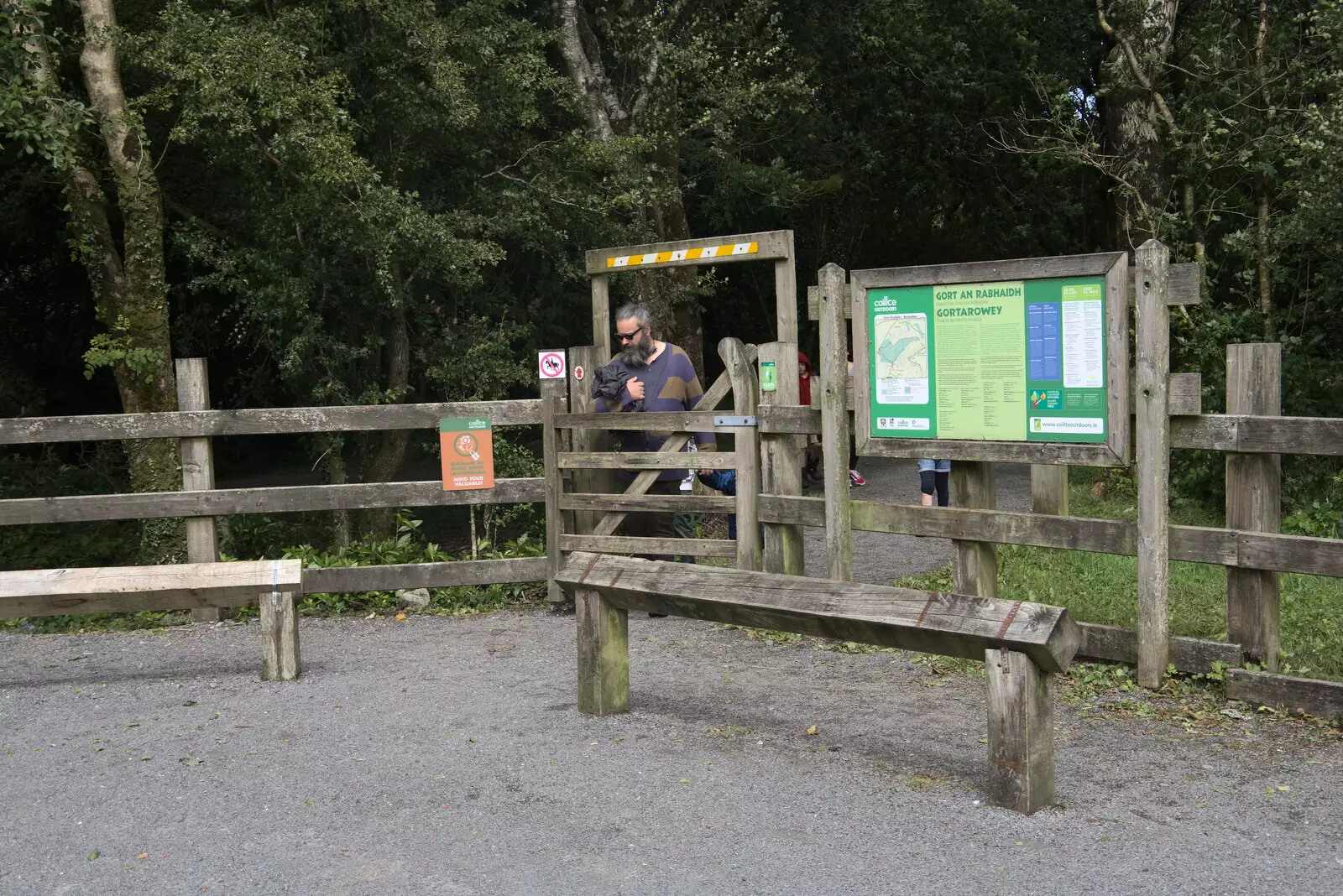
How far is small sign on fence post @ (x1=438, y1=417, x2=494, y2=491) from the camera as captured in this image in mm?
8930

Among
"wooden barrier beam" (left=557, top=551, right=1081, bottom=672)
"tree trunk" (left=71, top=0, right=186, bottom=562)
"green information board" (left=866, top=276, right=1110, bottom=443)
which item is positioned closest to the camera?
"wooden barrier beam" (left=557, top=551, right=1081, bottom=672)

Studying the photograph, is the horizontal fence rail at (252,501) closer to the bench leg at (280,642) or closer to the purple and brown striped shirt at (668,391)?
the purple and brown striped shirt at (668,391)

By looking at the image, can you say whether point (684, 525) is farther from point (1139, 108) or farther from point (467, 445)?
point (1139, 108)

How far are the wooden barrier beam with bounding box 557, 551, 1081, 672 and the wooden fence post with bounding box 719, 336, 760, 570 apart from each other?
2071mm

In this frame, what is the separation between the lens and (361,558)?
10109 millimetres

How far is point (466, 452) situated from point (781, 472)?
2.21m

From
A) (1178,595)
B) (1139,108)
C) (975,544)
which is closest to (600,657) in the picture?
(975,544)

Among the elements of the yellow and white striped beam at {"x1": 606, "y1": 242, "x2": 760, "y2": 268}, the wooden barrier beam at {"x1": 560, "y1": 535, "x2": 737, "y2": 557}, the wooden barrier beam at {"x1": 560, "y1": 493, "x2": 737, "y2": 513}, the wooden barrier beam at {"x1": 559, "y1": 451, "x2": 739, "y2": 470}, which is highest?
the yellow and white striped beam at {"x1": 606, "y1": 242, "x2": 760, "y2": 268}

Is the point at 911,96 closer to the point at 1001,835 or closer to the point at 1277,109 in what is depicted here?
the point at 1277,109

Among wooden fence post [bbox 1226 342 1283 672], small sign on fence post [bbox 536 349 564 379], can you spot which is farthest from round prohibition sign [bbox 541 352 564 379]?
wooden fence post [bbox 1226 342 1283 672]

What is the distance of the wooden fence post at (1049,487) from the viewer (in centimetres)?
702

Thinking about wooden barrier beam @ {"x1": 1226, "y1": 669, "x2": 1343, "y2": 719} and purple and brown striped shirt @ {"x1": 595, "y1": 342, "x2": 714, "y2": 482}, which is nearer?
wooden barrier beam @ {"x1": 1226, "y1": 669, "x2": 1343, "y2": 719}

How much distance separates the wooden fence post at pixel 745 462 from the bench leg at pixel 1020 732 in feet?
11.4

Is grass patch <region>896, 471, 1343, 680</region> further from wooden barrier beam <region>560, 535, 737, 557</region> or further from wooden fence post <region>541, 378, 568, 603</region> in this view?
wooden fence post <region>541, 378, 568, 603</region>
